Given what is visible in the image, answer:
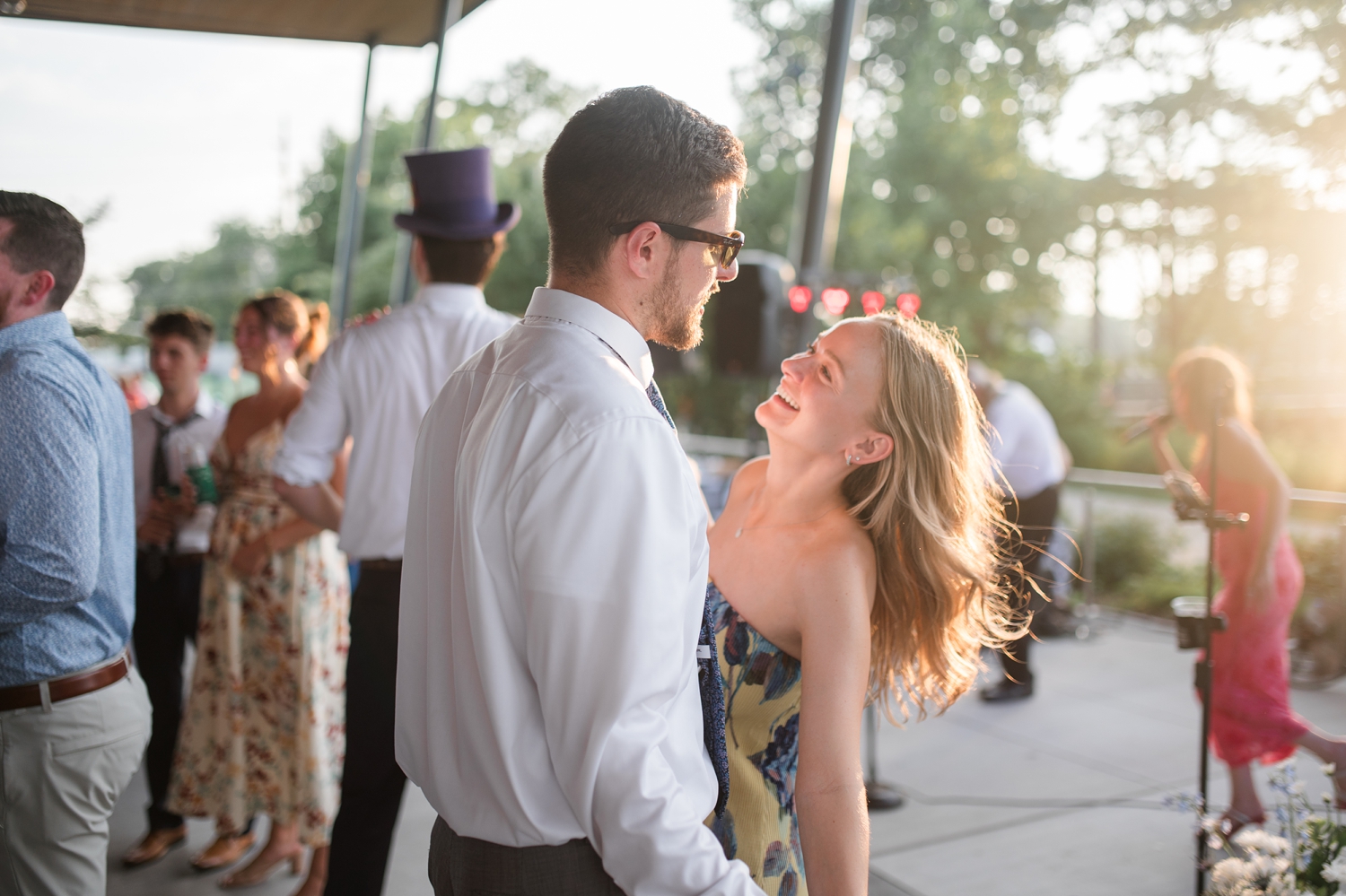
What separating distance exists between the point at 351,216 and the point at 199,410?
14.8 ft

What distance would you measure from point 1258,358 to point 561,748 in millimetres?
13789

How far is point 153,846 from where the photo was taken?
314 cm

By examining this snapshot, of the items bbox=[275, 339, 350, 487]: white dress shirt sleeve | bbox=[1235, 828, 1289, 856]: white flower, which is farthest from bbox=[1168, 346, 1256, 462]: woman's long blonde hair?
bbox=[275, 339, 350, 487]: white dress shirt sleeve

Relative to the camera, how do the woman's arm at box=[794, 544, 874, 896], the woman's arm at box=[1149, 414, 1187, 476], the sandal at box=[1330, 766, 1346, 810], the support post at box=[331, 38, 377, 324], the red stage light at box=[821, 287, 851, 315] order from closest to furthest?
1. the woman's arm at box=[794, 544, 874, 896]
2. the red stage light at box=[821, 287, 851, 315]
3. the sandal at box=[1330, 766, 1346, 810]
4. the woman's arm at box=[1149, 414, 1187, 476]
5. the support post at box=[331, 38, 377, 324]

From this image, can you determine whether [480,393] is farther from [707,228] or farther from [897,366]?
[897,366]

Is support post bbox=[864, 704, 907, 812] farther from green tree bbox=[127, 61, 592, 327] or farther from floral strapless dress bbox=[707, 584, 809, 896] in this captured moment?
green tree bbox=[127, 61, 592, 327]

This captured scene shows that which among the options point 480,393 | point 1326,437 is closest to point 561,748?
point 480,393

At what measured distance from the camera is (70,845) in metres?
1.77

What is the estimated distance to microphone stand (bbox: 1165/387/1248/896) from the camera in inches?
99.5

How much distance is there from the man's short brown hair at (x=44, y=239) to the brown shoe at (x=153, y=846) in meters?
2.05

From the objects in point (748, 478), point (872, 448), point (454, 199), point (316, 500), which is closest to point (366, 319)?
point (454, 199)

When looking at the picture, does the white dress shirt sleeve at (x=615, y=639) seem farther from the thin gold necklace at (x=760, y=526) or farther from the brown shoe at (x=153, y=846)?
the brown shoe at (x=153, y=846)

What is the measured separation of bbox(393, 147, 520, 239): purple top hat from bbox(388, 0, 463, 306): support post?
3.63 m

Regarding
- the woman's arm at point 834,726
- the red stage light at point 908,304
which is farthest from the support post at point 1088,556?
the woman's arm at point 834,726
